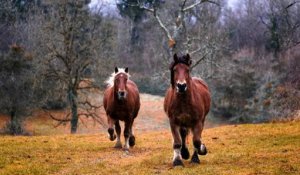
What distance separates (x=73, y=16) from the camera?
36344mm

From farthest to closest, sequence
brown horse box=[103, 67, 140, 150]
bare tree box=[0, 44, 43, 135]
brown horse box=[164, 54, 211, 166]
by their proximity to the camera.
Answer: bare tree box=[0, 44, 43, 135], brown horse box=[103, 67, 140, 150], brown horse box=[164, 54, 211, 166]

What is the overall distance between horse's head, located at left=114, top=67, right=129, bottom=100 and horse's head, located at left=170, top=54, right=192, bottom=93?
3.97m

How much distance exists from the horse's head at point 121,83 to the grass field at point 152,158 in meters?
2.02

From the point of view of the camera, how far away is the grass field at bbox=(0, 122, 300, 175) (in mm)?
12078

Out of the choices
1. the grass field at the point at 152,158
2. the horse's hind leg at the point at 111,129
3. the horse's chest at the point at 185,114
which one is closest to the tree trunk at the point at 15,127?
the grass field at the point at 152,158

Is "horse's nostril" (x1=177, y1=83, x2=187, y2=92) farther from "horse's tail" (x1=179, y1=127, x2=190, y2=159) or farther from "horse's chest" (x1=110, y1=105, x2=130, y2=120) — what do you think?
"horse's chest" (x1=110, y1=105, x2=130, y2=120)

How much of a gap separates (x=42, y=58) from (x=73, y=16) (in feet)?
12.9

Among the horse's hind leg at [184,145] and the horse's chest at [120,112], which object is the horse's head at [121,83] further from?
the horse's hind leg at [184,145]

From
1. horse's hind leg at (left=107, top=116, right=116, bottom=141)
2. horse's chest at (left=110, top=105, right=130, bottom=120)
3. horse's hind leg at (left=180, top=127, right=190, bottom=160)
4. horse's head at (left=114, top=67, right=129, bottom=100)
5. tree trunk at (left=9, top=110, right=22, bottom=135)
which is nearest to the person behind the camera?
horse's hind leg at (left=180, top=127, right=190, bottom=160)

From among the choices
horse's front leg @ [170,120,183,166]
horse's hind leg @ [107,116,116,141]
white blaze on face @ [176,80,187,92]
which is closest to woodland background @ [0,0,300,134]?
horse's hind leg @ [107,116,116,141]

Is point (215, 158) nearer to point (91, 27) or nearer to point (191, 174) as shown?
point (191, 174)

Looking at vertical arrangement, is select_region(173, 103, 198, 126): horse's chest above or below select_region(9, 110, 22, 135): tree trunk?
above

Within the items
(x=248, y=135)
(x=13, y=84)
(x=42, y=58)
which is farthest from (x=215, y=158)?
(x=13, y=84)

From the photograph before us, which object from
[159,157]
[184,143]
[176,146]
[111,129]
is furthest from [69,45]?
[176,146]
